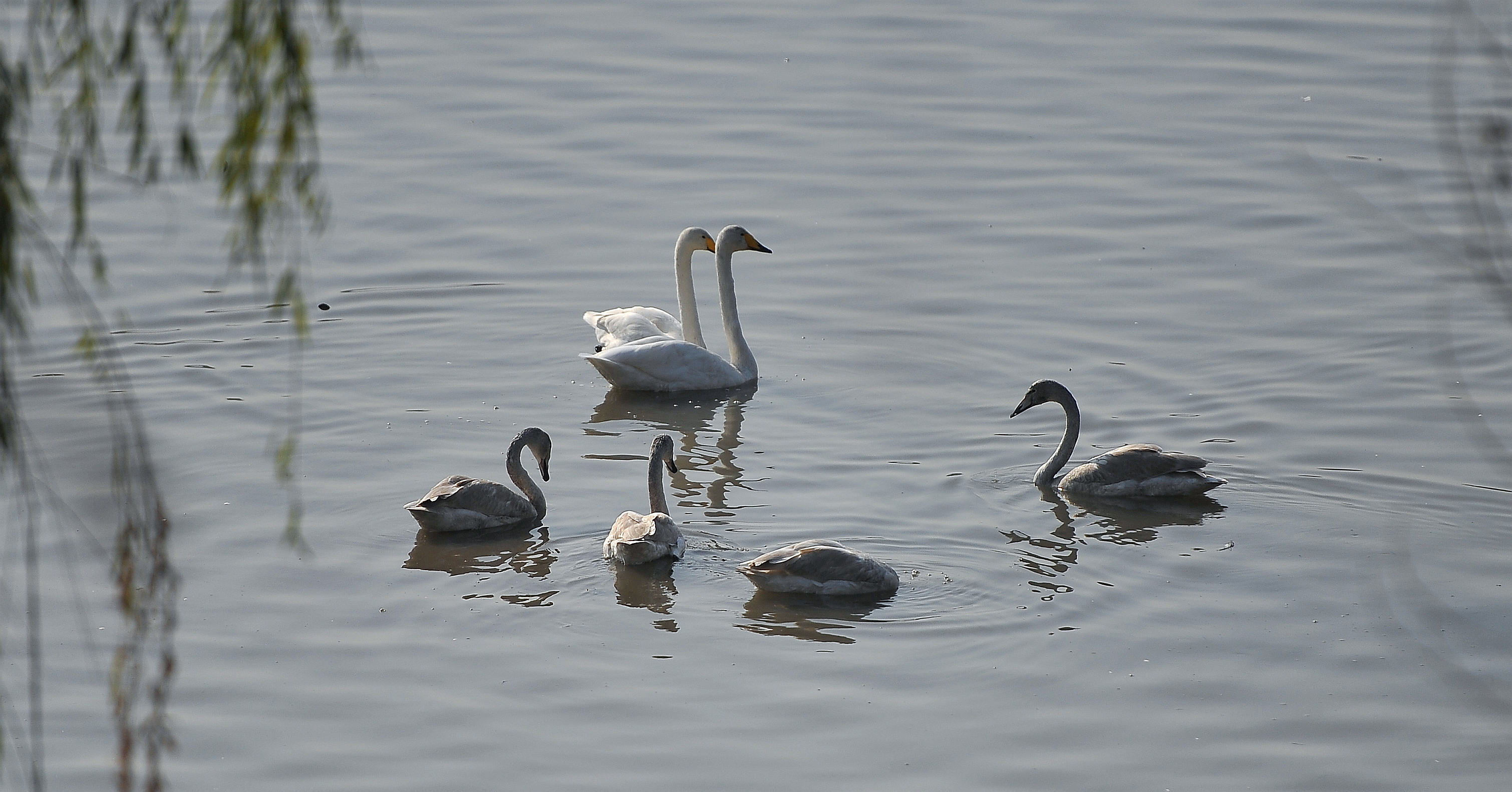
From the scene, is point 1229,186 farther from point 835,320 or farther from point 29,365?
point 29,365

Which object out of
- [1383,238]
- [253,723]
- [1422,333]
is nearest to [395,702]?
[253,723]

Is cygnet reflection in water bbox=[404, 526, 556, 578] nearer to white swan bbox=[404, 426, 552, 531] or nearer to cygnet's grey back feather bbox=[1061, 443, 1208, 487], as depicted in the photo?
white swan bbox=[404, 426, 552, 531]

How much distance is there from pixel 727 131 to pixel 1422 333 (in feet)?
26.1

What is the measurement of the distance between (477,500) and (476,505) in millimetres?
27

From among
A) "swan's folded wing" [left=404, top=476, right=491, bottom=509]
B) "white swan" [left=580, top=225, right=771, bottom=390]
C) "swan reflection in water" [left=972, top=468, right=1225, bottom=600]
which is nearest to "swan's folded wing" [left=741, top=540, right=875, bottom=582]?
"swan reflection in water" [left=972, top=468, right=1225, bottom=600]

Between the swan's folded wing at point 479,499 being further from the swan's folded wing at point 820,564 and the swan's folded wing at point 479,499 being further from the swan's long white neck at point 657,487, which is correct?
the swan's folded wing at point 820,564

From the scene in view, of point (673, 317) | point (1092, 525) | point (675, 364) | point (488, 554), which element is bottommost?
point (488, 554)

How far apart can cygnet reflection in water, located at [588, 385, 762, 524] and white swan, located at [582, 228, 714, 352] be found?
48 centimetres

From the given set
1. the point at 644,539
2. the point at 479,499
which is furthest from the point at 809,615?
the point at 479,499

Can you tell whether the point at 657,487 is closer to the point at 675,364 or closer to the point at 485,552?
the point at 485,552

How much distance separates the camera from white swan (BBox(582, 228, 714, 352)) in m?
13.4

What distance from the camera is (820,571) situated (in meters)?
8.81

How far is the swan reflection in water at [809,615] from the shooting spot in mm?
8688

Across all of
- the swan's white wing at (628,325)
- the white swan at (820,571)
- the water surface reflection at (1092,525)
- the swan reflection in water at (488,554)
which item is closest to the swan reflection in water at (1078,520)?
the water surface reflection at (1092,525)
